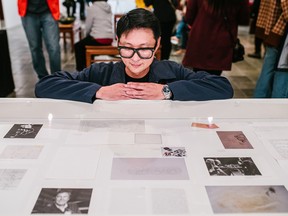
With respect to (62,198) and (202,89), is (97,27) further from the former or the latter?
(62,198)

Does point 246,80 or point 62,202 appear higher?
point 62,202

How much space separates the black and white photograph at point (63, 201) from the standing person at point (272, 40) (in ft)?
6.97

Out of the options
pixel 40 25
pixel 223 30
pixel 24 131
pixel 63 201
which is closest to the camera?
pixel 63 201

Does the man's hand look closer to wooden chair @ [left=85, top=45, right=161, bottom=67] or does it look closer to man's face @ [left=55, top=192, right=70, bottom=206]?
man's face @ [left=55, top=192, right=70, bottom=206]

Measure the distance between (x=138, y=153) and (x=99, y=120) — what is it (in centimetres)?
29

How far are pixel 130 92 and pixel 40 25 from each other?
8.70 ft

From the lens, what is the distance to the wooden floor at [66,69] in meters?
3.89

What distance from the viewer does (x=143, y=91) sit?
4.54 ft

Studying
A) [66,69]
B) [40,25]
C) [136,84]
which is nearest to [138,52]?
[136,84]

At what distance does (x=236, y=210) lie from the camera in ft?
2.69

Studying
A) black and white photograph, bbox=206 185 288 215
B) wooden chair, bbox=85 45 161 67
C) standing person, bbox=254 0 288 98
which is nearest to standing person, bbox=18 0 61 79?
wooden chair, bbox=85 45 161 67

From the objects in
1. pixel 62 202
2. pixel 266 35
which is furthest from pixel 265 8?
pixel 62 202

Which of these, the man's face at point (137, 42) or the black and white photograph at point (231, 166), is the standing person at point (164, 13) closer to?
the man's face at point (137, 42)

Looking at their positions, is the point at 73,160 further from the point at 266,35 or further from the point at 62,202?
the point at 266,35
